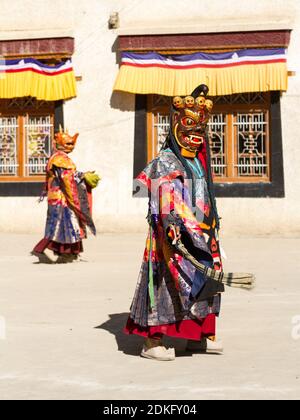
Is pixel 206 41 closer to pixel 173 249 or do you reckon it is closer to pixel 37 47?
pixel 37 47

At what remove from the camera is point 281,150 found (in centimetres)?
1803

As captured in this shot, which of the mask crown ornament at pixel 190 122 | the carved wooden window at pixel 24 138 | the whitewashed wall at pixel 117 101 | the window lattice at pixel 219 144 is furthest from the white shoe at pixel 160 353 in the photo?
the carved wooden window at pixel 24 138

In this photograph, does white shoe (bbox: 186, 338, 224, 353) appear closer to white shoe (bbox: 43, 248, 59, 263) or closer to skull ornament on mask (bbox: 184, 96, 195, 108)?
skull ornament on mask (bbox: 184, 96, 195, 108)

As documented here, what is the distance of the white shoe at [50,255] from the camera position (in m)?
14.5

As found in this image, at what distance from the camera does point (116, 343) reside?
26.2 feet

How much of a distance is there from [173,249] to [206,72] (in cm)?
1113

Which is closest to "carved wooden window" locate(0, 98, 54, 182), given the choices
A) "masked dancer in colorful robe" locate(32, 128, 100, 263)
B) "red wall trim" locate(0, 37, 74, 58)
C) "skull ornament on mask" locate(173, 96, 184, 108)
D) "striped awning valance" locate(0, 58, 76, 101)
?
"striped awning valance" locate(0, 58, 76, 101)

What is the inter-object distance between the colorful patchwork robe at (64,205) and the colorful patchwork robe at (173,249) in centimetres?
661

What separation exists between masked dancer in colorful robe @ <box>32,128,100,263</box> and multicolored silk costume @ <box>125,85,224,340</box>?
257 inches

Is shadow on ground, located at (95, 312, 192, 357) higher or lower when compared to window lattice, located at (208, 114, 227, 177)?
lower

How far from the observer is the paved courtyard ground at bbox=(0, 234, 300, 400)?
251 inches

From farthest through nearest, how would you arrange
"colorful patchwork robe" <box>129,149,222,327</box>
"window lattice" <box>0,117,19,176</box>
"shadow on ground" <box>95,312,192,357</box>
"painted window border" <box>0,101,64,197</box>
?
"window lattice" <box>0,117,19,176</box> → "painted window border" <box>0,101,64,197</box> → "shadow on ground" <box>95,312,192,357</box> → "colorful patchwork robe" <box>129,149,222,327</box>

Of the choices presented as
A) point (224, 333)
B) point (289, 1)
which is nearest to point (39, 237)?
point (289, 1)

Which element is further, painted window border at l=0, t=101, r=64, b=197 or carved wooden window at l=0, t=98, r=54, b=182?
carved wooden window at l=0, t=98, r=54, b=182
